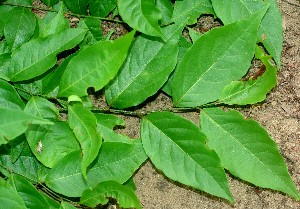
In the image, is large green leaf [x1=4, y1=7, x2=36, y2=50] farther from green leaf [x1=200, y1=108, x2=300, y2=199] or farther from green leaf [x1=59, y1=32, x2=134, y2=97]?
green leaf [x1=200, y1=108, x2=300, y2=199]

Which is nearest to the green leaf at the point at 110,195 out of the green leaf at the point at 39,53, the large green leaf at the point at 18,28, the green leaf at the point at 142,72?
the green leaf at the point at 142,72

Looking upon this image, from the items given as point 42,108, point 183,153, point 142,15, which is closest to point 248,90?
point 183,153

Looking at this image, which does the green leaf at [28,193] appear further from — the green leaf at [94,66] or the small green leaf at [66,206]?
the green leaf at [94,66]

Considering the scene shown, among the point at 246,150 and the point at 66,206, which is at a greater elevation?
the point at 246,150

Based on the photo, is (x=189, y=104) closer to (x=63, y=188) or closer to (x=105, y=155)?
(x=105, y=155)

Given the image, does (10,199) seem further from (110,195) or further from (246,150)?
(246,150)

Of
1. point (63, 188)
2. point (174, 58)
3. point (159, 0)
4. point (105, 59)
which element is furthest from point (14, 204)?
point (159, 0)
